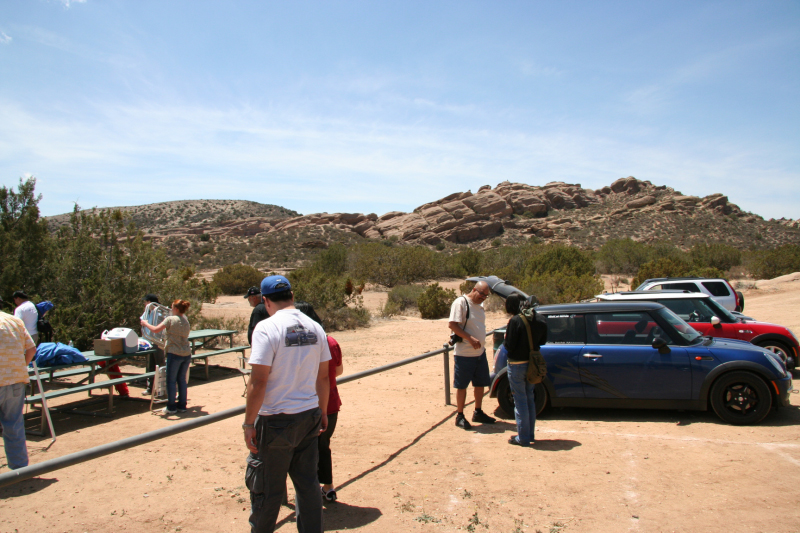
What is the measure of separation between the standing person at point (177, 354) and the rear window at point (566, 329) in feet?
16.9

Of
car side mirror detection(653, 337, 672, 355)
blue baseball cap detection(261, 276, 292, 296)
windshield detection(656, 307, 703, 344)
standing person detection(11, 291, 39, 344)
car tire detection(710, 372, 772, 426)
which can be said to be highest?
blue baseball cap detection(261, 276, 292, 296)

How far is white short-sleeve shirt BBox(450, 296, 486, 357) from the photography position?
618 centimetres

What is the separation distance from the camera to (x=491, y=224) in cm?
7906

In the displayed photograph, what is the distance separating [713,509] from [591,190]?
341 ft

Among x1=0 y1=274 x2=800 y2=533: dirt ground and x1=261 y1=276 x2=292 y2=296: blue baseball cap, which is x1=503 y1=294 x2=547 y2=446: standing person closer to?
x1=0 y1=274 x2=800 y2=533: dirt ground

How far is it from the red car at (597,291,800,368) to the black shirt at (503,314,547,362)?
11.5 feet

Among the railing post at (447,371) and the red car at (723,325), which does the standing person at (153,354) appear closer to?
the railing post at (447,371)

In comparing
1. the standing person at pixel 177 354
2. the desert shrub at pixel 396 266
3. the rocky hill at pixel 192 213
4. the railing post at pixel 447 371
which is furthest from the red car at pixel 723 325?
the rocky hill at pixel 192 213

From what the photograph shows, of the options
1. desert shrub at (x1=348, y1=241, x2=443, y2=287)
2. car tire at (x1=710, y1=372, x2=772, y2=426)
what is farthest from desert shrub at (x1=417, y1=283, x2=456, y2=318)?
car tire at (x1=710, y1=372, x2=772, y2=426)

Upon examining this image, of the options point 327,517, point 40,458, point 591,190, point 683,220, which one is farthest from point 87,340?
point 591,190

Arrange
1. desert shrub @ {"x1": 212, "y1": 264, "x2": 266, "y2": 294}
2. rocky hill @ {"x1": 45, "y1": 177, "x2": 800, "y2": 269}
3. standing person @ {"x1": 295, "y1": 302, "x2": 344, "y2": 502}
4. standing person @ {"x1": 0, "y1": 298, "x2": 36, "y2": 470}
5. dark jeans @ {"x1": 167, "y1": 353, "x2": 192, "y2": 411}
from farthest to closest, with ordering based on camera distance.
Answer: rocky hill @ {"x1": 45, "y1": 177, "x2": 800, "y2": 269}
desert shrub @ {"x1": 212, "y1": 264, "x2": 266, "y2": 294}
dark jeans @ {"x1": 167, "y1": 353, "x2": 192, "y2": 411}
standing person @ {"x1": 0, "y1": 298, "x2": 36, "y2": 470}
standing person @ {"x1": 295, "y1": 302, "x2": 344, "y2": 502}

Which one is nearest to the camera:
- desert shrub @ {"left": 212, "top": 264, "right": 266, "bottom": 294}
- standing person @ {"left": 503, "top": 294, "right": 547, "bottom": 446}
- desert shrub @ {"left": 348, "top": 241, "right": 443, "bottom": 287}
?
standing person @ {"left": 503, "top": 294, "right": 547, "bottom": 446}

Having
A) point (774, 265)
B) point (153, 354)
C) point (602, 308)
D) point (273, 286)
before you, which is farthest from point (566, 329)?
point (774, 265)

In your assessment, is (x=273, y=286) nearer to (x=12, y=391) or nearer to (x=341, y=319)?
(x=12, y=391)
